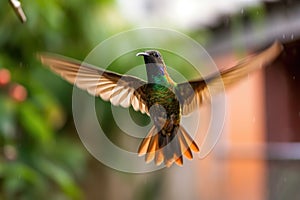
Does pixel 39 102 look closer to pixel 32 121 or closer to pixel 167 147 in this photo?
pixel 32 121

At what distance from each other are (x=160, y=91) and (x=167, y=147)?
53 mm

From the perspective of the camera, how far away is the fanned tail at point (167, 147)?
0.60 metres

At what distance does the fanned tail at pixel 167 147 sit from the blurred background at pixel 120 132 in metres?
0.83

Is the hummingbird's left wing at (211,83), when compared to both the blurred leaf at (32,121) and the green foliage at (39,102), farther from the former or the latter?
the blurred leaf at (32,121)

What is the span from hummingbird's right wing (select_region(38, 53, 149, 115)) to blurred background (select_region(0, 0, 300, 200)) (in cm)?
79

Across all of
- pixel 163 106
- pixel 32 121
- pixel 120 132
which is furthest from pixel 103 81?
pixel 120 132

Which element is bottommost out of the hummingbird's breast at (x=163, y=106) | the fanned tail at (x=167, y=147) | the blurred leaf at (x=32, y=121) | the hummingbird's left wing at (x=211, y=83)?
the fanned tail at (x=167, y=147)

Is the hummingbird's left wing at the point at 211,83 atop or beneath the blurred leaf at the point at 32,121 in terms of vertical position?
beneath

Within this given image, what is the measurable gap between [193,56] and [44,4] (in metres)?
0.57

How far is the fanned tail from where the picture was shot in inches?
23.8

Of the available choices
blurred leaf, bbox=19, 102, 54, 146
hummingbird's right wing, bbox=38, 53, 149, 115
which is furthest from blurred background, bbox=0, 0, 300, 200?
hummingbird's right wing, bbox=38, 53, 149, 115

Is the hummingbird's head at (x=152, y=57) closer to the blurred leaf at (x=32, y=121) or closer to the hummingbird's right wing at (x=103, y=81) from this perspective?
the hummingbird's right wing at (x=103, y=81)

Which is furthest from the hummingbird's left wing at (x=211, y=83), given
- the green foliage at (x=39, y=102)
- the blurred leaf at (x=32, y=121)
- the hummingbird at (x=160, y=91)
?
the blurred leaf at (x=32, y=121)

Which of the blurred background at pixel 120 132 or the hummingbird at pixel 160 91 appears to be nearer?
the hummingbird at pixel 160 91
